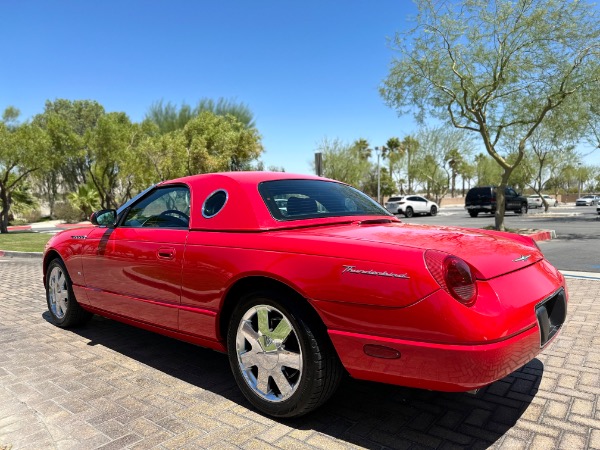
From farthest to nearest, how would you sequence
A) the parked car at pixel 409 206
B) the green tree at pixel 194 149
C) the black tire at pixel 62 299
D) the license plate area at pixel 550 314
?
the parked car at pixel 409 206 → the green tree at pixel 194 149 → the black tire at pixel 62 299 → the license plate area at pixel 550 314

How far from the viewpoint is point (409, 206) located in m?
33.3

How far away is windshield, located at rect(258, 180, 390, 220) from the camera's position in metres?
3.24

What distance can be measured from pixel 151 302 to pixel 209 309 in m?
0.72

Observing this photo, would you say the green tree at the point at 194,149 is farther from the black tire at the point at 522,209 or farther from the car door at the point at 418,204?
the black tire at the point at 522,209

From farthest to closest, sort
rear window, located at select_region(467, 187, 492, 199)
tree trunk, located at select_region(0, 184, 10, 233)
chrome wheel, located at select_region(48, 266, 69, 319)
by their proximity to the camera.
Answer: rear window, located at select_region(467, 187, 492, 199) < tree trunk, located at select_region(0, 184, 10, 233) < chrome wheel, located at select_region(48, 266, 69, 319)

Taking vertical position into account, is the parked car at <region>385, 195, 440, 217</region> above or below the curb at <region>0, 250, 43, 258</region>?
above

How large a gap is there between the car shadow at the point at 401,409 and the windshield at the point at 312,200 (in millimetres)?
1301

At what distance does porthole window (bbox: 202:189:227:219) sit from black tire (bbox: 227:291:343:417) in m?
0.73

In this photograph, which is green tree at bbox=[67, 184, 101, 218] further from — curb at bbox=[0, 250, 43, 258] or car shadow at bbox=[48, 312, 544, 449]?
car shadow at bbox=[48, 312, 544, 449]

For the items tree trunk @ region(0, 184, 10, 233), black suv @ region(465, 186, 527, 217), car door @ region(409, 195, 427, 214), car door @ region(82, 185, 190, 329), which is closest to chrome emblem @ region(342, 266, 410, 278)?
car door @ region(82, 185, 190, 329)

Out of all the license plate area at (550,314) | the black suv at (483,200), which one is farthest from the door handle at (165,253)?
the black suv at (483,200)

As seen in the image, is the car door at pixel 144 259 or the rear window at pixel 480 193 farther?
the rear window at pixel 480 193

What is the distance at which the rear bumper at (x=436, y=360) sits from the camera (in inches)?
87.3

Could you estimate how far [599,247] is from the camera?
11641mm
